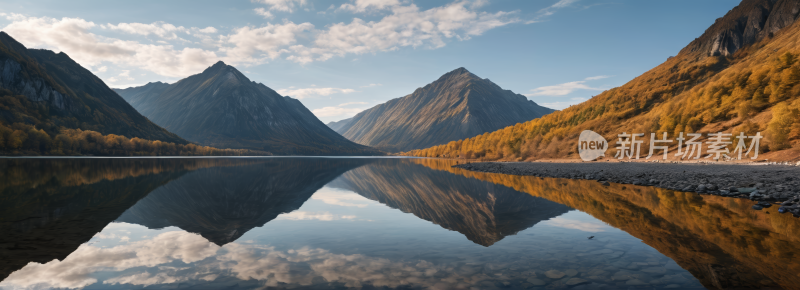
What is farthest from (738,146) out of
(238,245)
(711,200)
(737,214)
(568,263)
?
(238,245)

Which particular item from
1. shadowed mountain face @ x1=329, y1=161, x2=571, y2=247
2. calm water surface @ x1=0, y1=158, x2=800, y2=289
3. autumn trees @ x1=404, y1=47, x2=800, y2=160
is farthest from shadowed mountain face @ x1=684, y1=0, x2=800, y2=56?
calm water surface @ x1=0, y1=158, x2=800, y2=289

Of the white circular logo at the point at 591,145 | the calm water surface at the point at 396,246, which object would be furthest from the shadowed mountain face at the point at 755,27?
the calm water surface at the point at 396,246

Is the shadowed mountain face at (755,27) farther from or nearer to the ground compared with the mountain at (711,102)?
farther from the ground

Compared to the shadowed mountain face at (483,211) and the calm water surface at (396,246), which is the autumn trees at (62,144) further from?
the shadowed mountain face at (483,211)

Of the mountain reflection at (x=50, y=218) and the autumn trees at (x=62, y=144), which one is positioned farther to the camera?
the autumn trees at (x=62, y=144)

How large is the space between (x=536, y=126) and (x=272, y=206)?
14443cm

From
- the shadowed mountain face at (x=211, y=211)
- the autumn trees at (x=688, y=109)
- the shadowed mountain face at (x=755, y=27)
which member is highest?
the shadowed mountain face at (x=755, y=27)

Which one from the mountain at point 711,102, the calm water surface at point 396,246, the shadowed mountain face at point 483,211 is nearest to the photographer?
the calm water surface at point 396,246

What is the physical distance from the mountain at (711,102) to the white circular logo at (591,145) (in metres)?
3.19

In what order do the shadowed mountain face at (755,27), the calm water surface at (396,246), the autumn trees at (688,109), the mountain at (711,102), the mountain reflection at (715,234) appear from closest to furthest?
the mountain reflection at (715,234) < the calm water surface at (396,246) < the autumn trees at (688,109) < the mountain at (711,102) < the shadowed mountain face at (755,27)

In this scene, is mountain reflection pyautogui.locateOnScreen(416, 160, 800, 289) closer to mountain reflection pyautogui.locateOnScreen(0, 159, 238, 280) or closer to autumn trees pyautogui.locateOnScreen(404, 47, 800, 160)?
mountain reflection pyautogui.locateOnScreen(0, 159, 238, 280)

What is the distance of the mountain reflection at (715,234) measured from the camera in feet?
31.3

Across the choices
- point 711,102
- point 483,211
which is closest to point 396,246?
point 483,211

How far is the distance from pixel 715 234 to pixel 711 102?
10804cm
